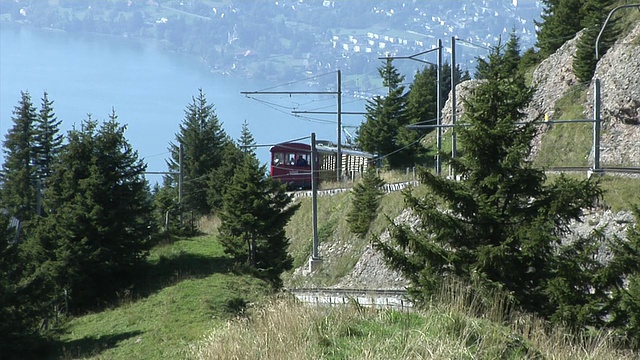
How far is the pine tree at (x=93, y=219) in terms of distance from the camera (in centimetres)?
2698

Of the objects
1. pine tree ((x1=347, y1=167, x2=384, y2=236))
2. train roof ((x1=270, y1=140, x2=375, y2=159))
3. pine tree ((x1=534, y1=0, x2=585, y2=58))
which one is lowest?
pine tree ((x1=347, y1=167, x2=384, y2=236))

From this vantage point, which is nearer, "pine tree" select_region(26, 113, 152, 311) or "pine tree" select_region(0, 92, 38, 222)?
"pine tree" select_region(26, 113, 152, 311)

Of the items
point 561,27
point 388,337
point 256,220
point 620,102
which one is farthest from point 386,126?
point 388,337

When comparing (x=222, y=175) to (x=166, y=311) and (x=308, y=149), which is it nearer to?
(x=308, y=149)

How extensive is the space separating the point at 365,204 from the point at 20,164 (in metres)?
26.2

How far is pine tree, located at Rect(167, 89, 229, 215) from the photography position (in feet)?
168

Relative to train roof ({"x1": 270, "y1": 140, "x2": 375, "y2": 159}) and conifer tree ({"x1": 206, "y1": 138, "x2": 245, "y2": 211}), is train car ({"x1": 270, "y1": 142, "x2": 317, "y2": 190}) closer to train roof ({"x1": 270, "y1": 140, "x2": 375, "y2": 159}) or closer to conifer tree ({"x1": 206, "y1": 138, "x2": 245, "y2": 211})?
train roof ({"x1": 270, "y1": 140, "x2": 375, "y2": 159})

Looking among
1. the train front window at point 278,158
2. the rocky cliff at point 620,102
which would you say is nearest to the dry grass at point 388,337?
the rocky cliff at point 620,102

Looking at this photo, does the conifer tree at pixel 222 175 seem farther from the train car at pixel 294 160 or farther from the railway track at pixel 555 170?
the train car at pixel 294 160

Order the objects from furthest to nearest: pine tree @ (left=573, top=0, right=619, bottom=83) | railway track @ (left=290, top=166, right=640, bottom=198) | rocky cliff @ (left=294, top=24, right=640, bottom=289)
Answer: pine tree @ (left=573, top=0, right=619, bottom=83)
rocky cliff @ (left=294, top=24, right=640, bottom=289)
railway track @ (left=290, top=166, right=640, bottom=198)

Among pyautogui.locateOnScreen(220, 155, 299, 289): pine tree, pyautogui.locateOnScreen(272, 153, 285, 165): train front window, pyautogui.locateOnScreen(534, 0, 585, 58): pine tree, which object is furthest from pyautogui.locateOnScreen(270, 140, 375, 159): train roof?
pyautogui.locateOnScreen(220, 155, 299, 289): pine tree

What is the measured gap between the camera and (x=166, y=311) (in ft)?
69.6

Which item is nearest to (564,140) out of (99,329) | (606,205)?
(606,205)

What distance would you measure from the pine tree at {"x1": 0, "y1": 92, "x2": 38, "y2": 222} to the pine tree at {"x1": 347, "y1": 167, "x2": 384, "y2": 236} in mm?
21930
